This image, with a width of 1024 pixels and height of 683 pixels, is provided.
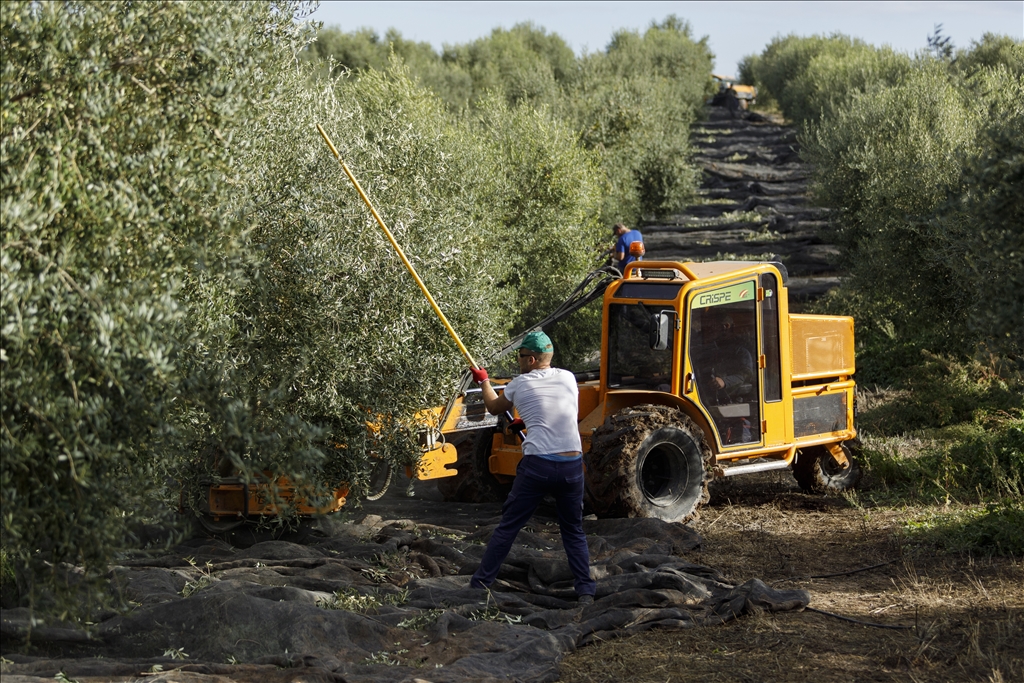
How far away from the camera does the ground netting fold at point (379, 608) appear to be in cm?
608

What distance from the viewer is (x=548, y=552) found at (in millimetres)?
8781

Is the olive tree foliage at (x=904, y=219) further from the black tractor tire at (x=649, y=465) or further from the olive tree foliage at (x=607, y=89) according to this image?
the olive tree foliage at (x=607, y=89)

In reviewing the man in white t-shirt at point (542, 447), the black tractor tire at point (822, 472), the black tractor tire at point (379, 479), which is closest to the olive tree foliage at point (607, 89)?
the black tractor tire at point (379, 479)

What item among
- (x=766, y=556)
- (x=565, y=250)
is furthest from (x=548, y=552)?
(x=565, y=250)

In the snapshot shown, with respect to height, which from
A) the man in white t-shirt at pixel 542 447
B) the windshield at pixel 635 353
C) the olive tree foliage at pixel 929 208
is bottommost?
the man in white t-shirt at pixel 542 447

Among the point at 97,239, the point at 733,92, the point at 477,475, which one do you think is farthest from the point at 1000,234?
the point at 733,92

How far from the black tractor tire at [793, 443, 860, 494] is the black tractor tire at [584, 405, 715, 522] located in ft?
6.38

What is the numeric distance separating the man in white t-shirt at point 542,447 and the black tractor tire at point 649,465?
2.19 meters

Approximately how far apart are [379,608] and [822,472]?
639 centimetres

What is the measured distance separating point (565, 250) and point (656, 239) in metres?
13.1

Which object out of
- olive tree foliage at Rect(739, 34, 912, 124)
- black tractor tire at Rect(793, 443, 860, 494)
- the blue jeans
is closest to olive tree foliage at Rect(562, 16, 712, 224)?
olive tree foliage at Rect(739, 34, 912, 124)

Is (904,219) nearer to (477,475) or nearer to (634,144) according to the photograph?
(477,475)

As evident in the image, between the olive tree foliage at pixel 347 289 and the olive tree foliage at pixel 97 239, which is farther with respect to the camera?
the olive tree foliage at pixel 347 289

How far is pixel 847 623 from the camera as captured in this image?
7.23 meters
